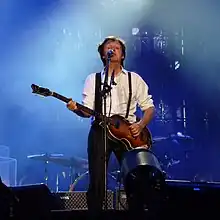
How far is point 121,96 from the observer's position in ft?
17.2

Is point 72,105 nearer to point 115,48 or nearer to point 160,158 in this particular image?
point 115,48

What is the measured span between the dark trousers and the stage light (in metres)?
0.20

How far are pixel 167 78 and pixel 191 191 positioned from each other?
5.33m

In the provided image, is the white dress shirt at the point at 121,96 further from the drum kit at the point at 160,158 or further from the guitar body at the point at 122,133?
the drum kit at the point at 160,158

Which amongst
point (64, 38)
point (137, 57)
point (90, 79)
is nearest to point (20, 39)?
point (64, 38)

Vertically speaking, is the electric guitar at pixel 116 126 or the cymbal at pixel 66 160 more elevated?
the electric guitar at pixel 116 126

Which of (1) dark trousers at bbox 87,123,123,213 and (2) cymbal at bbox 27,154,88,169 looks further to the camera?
(2) cymbal at bbox 27,154,88,169

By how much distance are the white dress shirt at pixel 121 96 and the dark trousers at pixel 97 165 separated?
285 millimetres

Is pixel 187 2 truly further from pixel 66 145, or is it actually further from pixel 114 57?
pixel 114 57

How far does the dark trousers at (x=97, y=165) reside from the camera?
4.86 m

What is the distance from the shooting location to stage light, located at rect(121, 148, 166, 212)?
4.84 m

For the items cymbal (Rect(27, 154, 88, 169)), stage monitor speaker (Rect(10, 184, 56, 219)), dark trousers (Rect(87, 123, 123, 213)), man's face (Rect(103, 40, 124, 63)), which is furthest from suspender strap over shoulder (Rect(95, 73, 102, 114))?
cymbal (Rect(27, 154, 88, 169))

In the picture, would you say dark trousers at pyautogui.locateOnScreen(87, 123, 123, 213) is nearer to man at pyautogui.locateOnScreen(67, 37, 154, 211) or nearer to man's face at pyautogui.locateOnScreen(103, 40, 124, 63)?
man at pyautogui.locateOnScreen(67, 37, 154, 211)

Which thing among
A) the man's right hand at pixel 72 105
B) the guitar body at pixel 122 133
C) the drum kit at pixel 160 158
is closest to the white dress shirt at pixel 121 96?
the guitar body at pixel 122 133
